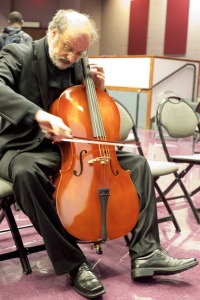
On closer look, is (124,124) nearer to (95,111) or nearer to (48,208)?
(95,111)

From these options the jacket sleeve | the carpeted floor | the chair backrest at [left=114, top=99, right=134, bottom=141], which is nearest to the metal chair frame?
the chair backrest at [left=114, top=99, right=134, bottom=141]

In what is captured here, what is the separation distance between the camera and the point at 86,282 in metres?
1.70

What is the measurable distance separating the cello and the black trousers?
6 centimetres

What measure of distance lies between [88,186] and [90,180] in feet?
0.09

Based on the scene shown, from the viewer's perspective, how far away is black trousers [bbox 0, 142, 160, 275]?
169 centimetres

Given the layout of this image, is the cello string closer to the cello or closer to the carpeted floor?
the cello

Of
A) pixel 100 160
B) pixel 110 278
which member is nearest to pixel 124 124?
Result: pixel 100 160

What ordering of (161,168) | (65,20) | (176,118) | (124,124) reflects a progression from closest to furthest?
(65,20) < (161,168) < (124,124) < (176,118)

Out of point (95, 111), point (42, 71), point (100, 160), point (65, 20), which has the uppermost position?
point (65, 20)

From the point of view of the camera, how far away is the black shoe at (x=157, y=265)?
1782 mm

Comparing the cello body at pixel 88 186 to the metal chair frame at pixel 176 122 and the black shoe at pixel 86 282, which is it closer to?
the black shoe at pixel 86 282

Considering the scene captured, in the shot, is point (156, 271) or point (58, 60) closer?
point (156, 271)

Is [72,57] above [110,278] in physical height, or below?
above

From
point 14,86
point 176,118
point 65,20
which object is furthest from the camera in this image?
point 176,118
